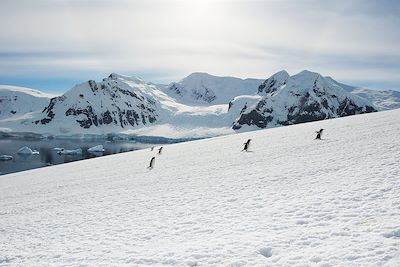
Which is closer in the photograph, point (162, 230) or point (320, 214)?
point (320, 214)

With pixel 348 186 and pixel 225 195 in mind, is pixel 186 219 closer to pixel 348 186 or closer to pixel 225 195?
pixel 225 195

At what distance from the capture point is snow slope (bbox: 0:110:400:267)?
1094cm

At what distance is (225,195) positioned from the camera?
62.6 feet

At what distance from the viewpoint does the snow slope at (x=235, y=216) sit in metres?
10.9

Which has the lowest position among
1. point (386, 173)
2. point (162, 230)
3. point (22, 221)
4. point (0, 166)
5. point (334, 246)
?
point (0, 166)

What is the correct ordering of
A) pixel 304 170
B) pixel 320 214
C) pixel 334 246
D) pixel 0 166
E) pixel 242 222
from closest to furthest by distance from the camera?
pixel 334 246 → pixel 320 214 → pixel 242 222 → pixel 304 170 → pixel 0 166

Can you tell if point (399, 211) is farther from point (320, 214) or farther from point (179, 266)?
point (179, 266)

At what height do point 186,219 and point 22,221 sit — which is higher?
point 186,219

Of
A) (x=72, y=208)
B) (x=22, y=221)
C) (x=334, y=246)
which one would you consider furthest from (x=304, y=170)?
(x=22, y=221)

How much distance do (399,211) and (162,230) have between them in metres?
8.46

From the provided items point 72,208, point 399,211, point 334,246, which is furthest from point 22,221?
point 399,211

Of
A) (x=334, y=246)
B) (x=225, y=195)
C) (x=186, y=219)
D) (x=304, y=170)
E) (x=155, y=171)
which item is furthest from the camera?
(x=155, y=171)

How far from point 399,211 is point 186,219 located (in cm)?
799

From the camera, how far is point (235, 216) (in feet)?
50.0
